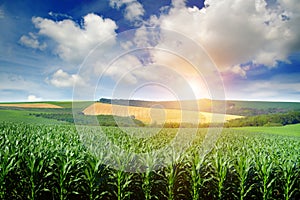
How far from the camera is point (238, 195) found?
8031mm

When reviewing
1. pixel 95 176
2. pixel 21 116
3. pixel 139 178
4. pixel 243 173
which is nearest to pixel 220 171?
pixel 243 173

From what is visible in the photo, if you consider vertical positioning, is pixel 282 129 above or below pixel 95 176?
below

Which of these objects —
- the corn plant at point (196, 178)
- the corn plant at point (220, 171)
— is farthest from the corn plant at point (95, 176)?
the corn plant at point (220, 171)

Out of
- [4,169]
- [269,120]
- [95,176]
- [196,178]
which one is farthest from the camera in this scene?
[269,120]

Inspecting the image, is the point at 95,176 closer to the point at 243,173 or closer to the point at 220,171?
the point at 220,171

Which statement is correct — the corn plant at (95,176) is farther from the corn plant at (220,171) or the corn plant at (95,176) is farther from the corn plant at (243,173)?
the corn plant at (243,173)

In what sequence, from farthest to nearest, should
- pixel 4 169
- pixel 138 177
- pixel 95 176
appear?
pixel 138 177 → pixel 95 176 → pixel 4 169

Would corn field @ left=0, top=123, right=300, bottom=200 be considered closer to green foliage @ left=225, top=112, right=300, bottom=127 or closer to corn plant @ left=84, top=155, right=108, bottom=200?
corn plant @ left=84, top=155, right=108, bottom=200

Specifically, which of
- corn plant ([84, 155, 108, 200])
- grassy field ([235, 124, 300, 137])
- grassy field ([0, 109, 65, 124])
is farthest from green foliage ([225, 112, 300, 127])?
corn plant ([84, 155, 108, 200])

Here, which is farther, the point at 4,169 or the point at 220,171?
the point at 220,171

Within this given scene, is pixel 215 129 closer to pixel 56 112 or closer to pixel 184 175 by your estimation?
pixel 184 175

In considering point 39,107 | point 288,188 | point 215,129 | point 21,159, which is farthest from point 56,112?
point 288,188

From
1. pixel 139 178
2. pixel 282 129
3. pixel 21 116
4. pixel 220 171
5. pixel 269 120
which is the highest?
pixel 21 116

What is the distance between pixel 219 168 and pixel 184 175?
3.90 feet
